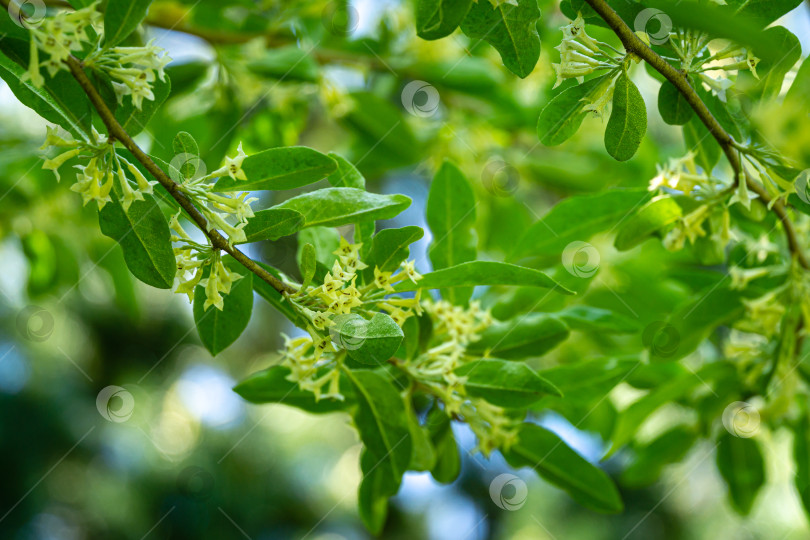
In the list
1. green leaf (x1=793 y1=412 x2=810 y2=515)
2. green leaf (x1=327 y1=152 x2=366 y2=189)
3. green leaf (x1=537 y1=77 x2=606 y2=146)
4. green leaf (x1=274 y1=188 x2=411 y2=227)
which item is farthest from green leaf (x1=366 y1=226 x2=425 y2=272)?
green leaf (x1=793 y1=412 x2=810 y2=515)

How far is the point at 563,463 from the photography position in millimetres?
1697

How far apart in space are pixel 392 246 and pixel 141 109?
472 millimetres

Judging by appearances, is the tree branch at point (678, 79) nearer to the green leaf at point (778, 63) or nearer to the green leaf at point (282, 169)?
the green leaf at point (778, 63)

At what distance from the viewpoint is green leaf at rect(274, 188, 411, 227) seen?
1193 mm

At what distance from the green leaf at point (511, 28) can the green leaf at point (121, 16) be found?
501 mm

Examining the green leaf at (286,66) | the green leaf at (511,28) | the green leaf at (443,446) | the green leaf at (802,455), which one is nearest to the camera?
the green leaf at (511,28)

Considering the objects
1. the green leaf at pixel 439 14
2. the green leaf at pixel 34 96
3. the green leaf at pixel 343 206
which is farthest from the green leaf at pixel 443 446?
the green leaf at pixel 34 96

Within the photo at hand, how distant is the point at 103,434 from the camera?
6.42m

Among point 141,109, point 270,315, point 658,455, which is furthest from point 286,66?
point 270,315

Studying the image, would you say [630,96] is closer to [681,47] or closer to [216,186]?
[681,47]

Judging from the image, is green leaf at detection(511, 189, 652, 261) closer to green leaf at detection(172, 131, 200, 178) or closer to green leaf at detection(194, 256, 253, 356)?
green leaf at detection(194, 256, 253, 356)

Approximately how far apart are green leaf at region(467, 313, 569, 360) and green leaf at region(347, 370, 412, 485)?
Result: 29 cm

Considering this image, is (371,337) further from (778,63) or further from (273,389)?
(778,63)

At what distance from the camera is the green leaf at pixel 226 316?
48.9 inches
